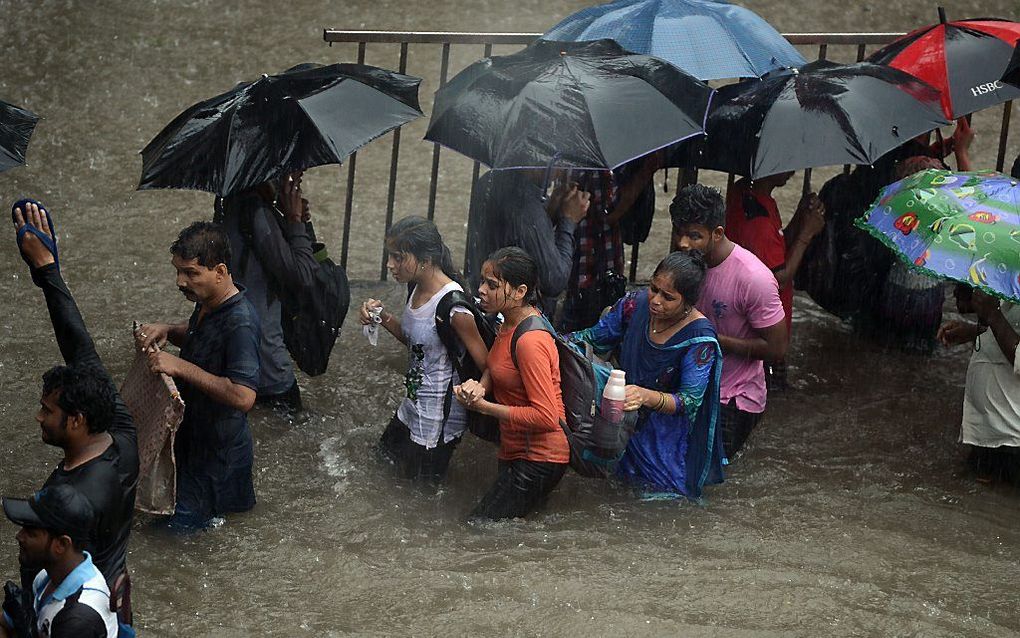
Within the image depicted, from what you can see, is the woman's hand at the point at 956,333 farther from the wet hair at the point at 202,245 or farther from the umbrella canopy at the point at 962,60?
the wet hair at the point at 202,245

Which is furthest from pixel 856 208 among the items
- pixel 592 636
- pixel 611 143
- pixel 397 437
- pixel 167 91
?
pixel 167 91

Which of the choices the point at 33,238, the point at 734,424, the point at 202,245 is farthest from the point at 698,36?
the point at 33,238

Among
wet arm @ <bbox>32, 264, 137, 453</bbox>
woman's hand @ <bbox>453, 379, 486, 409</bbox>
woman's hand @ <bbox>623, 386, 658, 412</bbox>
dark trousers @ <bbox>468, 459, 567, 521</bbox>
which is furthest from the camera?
dark trousers @ <bbox>468, 459, 567, 521</bbox>

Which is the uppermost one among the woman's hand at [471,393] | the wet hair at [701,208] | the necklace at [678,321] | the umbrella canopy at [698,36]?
the umbrella canopy at [698,36]

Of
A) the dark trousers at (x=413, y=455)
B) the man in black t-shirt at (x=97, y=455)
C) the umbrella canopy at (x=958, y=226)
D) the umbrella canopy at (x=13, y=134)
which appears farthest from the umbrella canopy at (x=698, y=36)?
the man in black t-shirt at (x=97, y=455)

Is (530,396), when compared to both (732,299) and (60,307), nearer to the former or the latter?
(732,299)

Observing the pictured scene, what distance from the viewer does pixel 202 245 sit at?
5016 millimetres

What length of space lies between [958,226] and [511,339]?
212 centimetres

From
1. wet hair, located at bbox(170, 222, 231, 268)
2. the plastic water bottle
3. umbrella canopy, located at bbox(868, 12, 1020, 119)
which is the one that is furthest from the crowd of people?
umbrella canopy, located at bbox(868, 12, 1020, 119)

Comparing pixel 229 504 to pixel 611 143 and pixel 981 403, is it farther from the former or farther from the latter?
pixel 981 403

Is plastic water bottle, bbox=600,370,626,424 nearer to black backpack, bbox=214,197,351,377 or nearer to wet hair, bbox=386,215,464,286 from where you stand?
wet hair, bbox=386,215,464,286

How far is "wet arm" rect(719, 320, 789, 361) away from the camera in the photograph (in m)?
5.77

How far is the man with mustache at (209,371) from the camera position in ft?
16.4

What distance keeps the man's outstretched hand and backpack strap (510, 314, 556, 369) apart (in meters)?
1.85
